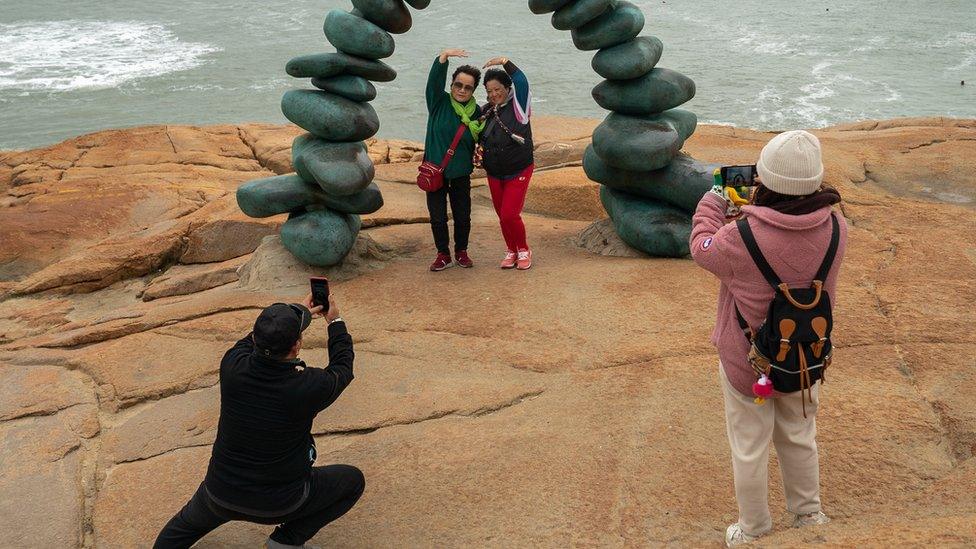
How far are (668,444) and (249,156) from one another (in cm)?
855

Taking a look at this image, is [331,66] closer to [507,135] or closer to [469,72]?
[469,72]

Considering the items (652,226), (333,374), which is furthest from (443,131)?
(333,374)

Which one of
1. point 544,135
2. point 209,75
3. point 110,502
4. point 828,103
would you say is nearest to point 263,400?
point 110,502

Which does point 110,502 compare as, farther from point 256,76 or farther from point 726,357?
point 256,76

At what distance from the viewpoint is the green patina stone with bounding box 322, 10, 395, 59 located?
20.0 ft

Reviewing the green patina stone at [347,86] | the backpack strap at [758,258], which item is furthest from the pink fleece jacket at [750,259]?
the green patina stone at [347,86]

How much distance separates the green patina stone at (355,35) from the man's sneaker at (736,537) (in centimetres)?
393

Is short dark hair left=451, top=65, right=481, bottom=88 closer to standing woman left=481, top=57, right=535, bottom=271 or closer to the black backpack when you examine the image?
standing woman left=481, top=57, right=535, bottom=271

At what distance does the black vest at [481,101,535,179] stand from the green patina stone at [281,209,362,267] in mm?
1149

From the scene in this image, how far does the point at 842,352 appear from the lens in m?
4.76

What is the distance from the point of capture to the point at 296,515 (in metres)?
3.48

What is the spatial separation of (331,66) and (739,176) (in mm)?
3627

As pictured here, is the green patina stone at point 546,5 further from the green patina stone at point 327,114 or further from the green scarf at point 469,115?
the green patina stone at point 327,114

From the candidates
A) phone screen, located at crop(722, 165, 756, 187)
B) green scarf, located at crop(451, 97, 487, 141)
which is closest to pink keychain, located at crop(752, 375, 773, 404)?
phone screen, located at crop(722, 165, 756, 187)
